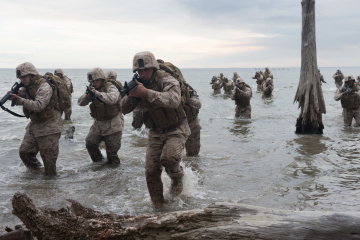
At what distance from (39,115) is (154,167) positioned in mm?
2707

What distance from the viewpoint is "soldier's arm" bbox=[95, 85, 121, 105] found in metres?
7.84

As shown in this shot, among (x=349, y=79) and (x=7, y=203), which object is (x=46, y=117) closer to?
(x=7, y=203)

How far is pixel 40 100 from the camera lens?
7.11m

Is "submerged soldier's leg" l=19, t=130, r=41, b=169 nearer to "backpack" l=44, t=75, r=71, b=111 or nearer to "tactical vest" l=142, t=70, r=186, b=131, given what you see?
"backpack" l=44, t=75, r=71, b=111

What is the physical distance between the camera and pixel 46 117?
7.45m

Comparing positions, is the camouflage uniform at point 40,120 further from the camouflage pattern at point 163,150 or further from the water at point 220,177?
the camouflage pattern at point 163,150

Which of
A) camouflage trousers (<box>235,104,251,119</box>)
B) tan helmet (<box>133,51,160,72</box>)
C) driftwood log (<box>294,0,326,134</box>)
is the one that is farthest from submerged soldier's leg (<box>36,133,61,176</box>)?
camouflage trousers (<box>235,104,251,119</box>)

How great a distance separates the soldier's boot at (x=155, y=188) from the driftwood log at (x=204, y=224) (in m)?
1.67

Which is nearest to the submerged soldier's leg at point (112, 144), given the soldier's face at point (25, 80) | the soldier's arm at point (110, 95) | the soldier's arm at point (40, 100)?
the soldier's arm at point (110, 95)

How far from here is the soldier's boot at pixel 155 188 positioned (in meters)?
5.95

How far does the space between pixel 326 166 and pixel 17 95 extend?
6394 mm

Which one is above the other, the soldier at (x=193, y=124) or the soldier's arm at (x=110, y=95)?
the soldier's arm at (x=110, y=95)

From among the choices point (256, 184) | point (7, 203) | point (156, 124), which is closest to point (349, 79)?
point (256, 184)

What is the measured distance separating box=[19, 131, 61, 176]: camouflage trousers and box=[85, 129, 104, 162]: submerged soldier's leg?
39.5 inches
